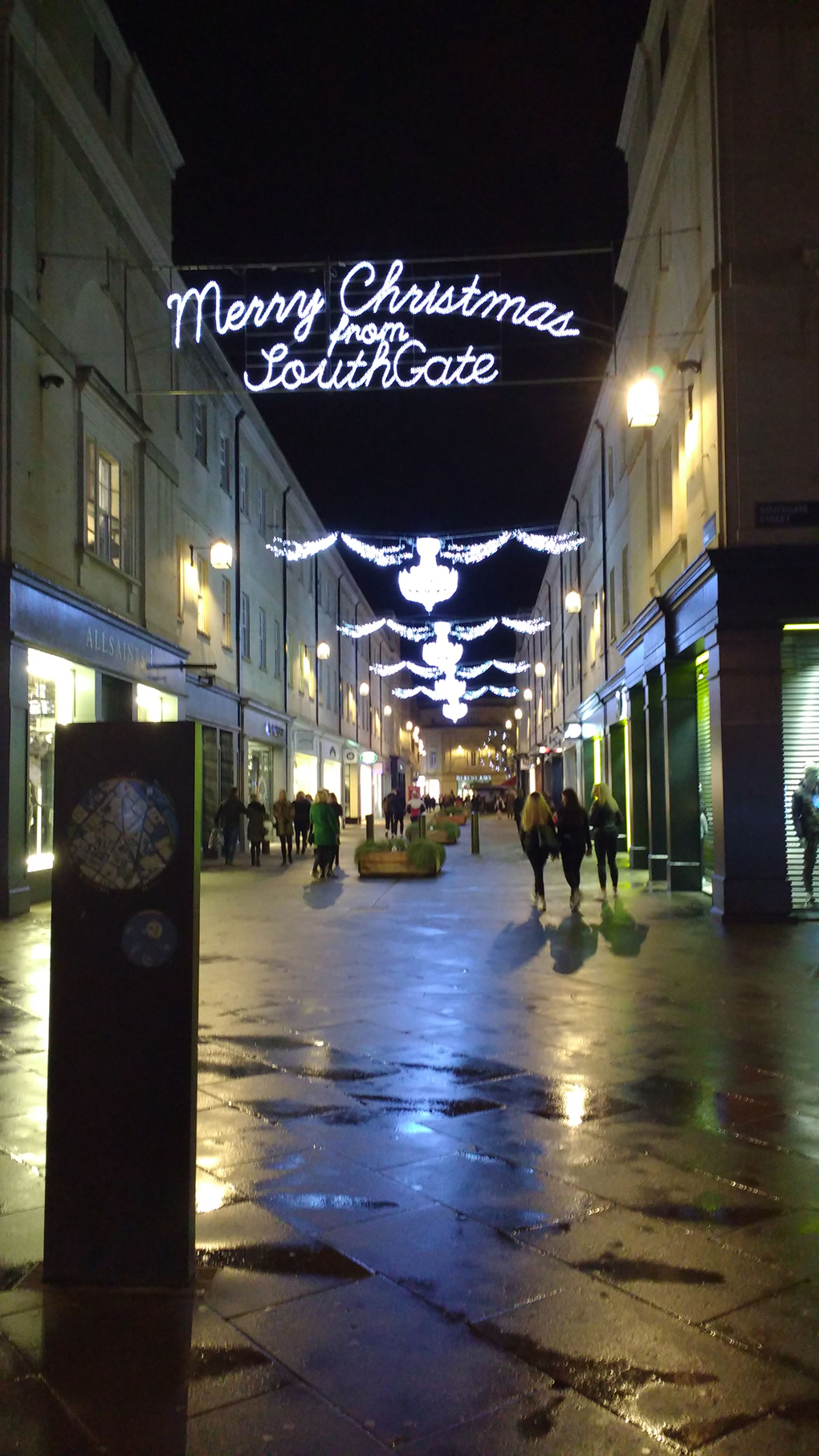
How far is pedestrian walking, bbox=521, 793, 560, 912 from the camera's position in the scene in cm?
1587

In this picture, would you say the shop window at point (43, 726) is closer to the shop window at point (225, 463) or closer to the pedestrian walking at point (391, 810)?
the shop window at point (225, 463)

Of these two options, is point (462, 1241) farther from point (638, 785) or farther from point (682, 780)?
point (638, 785)

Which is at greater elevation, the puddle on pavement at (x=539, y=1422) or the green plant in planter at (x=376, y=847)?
the green plant in planter at (x=376, y=847)

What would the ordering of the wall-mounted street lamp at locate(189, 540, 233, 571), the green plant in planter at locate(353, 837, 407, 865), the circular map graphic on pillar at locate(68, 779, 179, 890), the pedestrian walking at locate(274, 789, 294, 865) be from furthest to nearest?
the pedestrian walking at locate(274, 789, 294, 865) → the wall-mounted street lamp at locate(189, 540, 233, 571) → the green plant in planter at locate(353, 837, 407, 865) → the circular map graphic on pillar at locate(68, 779, 179, 890)

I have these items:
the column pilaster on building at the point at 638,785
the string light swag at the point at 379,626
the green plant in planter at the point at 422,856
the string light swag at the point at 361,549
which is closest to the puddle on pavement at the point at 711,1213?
the green plant in planter at the point at 422,856

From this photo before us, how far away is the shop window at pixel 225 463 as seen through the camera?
28.2 m

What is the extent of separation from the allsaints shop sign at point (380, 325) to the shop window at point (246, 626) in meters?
15.4

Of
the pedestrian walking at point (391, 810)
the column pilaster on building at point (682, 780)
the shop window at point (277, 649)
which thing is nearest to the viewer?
the column pilaster on building at point (682, 780)

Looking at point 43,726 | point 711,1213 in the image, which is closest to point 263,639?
point 43,726

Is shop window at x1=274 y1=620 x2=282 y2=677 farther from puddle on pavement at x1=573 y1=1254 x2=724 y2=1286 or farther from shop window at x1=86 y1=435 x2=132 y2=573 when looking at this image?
puddle on pavement at x1=573 y1=1254 x2=724 y2=1286

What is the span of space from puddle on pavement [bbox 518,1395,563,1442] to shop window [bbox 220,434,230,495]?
26523mm

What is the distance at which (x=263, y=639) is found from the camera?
32875 mm

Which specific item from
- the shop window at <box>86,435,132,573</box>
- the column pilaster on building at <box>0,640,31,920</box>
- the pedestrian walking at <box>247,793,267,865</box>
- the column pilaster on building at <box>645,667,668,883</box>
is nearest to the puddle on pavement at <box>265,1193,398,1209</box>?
the column pilaster on building at <box>0,640,31,920</box>

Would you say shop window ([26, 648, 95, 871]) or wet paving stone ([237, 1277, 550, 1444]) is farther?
shop window ([26, 648, 95, 871])
